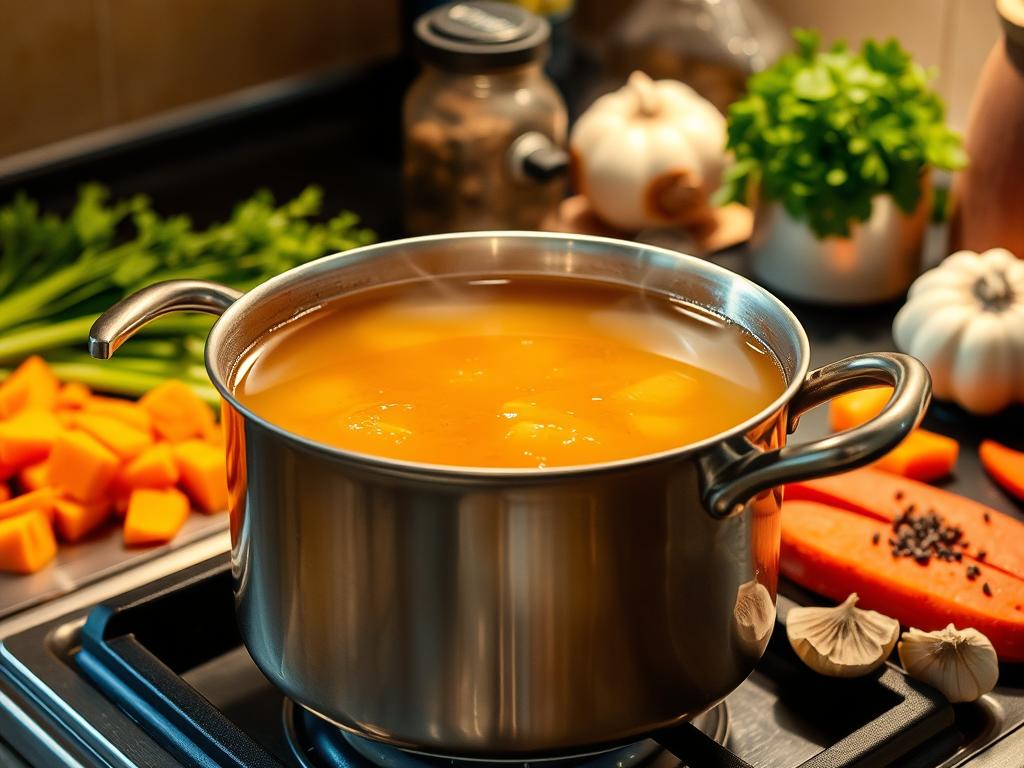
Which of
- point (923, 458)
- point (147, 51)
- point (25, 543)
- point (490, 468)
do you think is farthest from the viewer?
point (147, 51)

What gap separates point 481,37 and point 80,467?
67 centimetres

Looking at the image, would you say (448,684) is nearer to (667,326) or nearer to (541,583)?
(541,583)

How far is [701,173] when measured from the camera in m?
1.64

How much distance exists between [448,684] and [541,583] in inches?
3.0

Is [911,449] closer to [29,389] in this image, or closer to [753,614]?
[753,614]

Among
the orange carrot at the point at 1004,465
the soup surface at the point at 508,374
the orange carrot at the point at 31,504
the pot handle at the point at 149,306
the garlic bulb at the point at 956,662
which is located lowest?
the orange carrot at the point at 31,504

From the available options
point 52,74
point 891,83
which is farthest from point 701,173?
point 52,74

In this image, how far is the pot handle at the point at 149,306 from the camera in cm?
79

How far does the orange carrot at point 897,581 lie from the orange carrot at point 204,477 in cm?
46

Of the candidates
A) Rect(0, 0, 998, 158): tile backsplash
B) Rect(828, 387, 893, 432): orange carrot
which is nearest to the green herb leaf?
Rect(828, 387, 893, 432): orange carrot

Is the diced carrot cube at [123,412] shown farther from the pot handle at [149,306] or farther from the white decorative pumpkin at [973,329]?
the white decorative pumpkin at [973,329]

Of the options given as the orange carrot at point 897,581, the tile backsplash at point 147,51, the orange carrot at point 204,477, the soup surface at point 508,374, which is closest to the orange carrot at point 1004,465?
the orange carrot at point 897,581

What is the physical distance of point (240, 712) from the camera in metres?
0.93

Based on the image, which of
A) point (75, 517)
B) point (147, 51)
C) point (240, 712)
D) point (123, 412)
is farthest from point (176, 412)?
point (147, 51)
